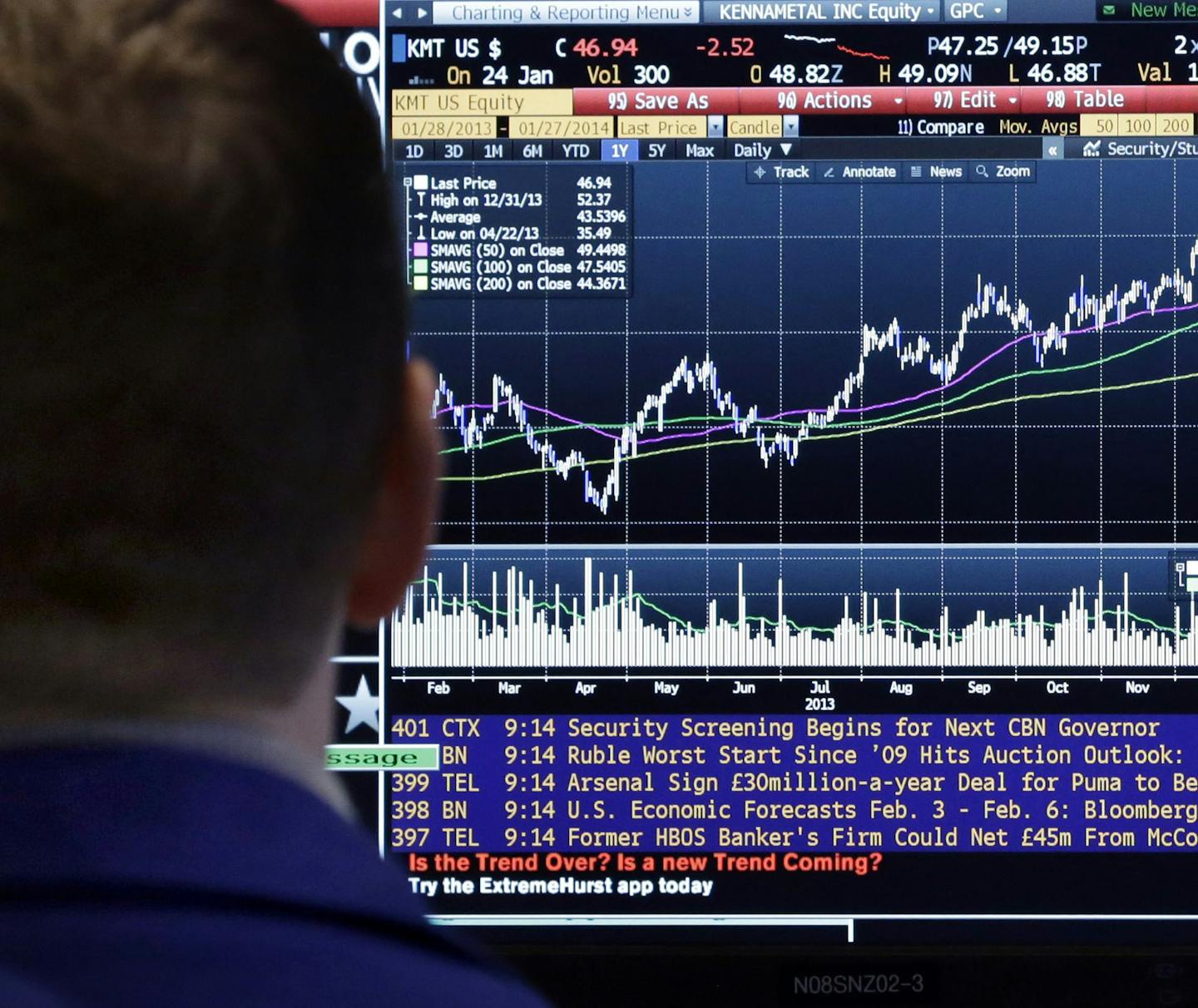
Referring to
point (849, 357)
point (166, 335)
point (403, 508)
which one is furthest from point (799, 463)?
point (166, 335)

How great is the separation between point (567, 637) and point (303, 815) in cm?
77

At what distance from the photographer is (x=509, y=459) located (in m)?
1.18

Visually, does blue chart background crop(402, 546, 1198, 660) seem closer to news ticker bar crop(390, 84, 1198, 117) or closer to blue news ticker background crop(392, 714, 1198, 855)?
blue news ticker background crop(392, 714, 1198, 855)

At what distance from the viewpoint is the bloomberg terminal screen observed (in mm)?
1161

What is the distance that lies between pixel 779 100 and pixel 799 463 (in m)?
0.27

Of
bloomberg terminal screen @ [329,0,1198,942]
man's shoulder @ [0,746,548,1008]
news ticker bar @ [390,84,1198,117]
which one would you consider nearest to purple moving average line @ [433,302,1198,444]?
bloomberg terminal screen @ [329,0,1198,942]

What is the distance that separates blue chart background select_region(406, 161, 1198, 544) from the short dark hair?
0.74 meters

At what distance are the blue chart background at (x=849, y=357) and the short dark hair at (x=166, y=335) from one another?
2.42ft

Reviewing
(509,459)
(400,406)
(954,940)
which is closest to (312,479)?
(400,406)

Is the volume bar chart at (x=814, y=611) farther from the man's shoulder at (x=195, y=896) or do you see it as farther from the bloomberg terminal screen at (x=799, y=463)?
the man's shoulder at (x=195, y=896)

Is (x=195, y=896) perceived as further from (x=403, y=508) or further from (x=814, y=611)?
(x=814, y=611)

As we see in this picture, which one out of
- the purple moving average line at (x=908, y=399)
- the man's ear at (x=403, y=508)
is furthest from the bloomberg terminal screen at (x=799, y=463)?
the man's ear at (x=403, y=508)

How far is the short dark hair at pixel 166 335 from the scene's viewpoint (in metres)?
0.40

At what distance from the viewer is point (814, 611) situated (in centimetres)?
117
